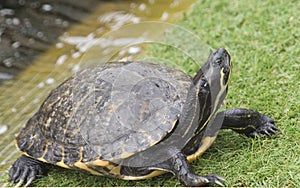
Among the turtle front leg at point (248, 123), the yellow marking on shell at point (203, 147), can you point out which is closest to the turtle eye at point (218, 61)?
the turtle front leg at point (248, 123)

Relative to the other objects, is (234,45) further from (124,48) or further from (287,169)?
(287,169)

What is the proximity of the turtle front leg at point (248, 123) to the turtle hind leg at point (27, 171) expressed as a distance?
1.43m

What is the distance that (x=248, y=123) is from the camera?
382 cm

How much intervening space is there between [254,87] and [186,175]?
1449 mm

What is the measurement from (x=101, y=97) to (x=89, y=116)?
0.16m

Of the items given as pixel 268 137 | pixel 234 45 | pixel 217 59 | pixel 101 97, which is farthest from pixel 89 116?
pixel 234 45

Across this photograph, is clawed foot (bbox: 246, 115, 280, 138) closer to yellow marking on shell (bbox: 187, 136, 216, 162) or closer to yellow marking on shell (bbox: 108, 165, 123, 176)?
yellow marking on shell (bbox: 187, 136, 216, 162)

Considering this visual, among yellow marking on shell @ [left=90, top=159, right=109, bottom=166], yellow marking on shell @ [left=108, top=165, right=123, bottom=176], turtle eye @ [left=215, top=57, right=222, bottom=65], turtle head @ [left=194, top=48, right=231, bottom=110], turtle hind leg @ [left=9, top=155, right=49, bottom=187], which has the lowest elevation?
turtle hind leg @ [left=9, top=155, right=49, bottom=187]

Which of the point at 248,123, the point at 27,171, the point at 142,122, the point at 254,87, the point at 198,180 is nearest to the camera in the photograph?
the point at 198,180

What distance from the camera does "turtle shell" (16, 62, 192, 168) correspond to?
347cm

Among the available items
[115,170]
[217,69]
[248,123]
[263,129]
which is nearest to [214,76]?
[217,69]

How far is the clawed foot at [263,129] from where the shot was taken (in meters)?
3.83

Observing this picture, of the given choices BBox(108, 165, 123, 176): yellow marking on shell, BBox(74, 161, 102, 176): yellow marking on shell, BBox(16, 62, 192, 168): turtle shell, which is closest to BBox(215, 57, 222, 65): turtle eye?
BBox(16, 62, 192, 168): turtle shell

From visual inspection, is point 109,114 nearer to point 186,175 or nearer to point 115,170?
point 115,170
